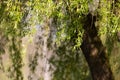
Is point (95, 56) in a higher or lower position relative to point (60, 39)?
lower

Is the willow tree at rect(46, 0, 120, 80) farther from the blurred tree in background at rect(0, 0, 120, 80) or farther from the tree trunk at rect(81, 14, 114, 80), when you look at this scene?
the tree trunk at rect(81, 14, 114, 80)

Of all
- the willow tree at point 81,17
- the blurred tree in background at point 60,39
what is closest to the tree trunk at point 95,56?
the blurred tree in background at point 60,39

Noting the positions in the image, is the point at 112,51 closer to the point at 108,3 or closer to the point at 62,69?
the point at 62,69

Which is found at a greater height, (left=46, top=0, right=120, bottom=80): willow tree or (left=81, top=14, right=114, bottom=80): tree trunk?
(left=46, top=0, right=120, bottom=80): willow tree

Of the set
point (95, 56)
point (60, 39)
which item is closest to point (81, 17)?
point (60, 39)

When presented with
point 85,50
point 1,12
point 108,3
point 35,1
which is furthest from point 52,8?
point 1,12

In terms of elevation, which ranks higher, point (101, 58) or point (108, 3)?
point (108, 3)

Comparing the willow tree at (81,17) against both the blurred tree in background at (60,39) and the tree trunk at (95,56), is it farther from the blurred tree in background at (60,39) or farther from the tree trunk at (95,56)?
the tree trunk at (95,56)

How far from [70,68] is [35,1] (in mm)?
3835

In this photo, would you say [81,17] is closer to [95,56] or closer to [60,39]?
[60,39]

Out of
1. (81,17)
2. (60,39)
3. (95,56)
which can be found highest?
(81,17)

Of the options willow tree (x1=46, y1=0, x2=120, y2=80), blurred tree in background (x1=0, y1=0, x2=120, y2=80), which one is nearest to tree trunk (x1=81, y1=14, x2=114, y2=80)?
blurred tree in background (x1=0, y1=0, x2=120, y2=80)

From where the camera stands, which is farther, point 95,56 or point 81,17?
point 95,56

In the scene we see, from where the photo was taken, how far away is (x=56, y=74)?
8.97 m
